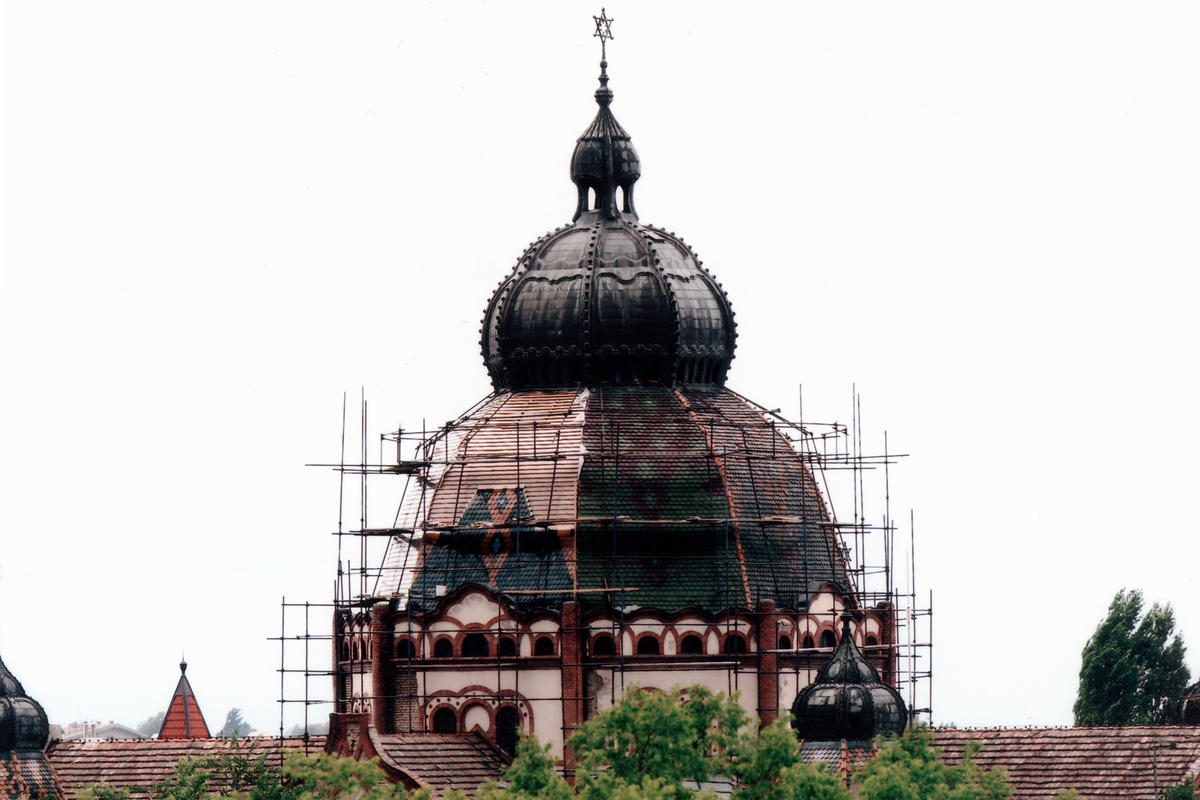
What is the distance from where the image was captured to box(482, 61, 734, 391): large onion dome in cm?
8456

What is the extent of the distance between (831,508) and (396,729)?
1174 cm

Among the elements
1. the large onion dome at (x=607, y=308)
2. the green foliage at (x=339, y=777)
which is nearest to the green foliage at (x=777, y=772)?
the green foliage at (x=339, y=777)

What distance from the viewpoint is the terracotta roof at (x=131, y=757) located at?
8150 centimetres

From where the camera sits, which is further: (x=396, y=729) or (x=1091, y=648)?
(x=1091, y=648)

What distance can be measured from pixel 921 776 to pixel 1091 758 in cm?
1027

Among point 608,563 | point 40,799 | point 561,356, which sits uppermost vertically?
point 561,356

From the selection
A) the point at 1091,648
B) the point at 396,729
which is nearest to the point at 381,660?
the point at 396,729

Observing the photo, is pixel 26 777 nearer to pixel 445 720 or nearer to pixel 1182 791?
pixel 445 720

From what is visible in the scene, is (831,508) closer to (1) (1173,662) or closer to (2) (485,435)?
(2) (485,435)

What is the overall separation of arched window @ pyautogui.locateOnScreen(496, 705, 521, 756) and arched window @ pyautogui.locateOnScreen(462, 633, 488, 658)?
4.64 feet

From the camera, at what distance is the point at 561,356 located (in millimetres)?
84750

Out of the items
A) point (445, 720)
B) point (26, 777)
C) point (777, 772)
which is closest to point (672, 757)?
point (777, 772)

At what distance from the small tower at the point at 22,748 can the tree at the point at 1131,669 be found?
32.5m

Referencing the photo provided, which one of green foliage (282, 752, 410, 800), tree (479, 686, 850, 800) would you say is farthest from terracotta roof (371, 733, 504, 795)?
tree (479, 686, 850, 800)
